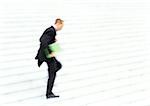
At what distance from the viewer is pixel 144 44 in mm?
10070

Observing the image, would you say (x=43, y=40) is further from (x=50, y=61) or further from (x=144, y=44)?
(x=144, y=44)

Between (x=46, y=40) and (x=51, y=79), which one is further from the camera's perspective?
(x=51, y=79)

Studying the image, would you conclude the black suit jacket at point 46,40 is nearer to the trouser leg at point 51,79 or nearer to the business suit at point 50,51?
the business suit at point 50,51

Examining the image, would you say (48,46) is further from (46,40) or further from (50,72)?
(50,72)

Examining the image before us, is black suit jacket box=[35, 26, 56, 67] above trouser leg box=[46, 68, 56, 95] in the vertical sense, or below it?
above

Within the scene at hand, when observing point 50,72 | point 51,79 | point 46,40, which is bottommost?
Answer: point 51,79

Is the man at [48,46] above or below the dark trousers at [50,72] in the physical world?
above

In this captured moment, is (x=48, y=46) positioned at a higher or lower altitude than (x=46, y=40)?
lower

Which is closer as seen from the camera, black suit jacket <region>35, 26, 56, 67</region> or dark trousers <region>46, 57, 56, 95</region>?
black suit jacket <region>35, 26, 56, 67</region>

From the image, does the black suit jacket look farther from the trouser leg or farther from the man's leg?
the trouser leg

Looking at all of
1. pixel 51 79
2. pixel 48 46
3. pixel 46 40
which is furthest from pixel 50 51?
pixel 51 79

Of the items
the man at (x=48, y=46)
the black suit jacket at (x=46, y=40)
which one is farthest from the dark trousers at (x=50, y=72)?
the black suit jacket at (x=46, y=40)

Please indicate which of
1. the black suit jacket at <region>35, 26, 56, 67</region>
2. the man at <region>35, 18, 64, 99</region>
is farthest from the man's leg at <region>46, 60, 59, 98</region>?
the black suit jacket at <region>35, 26, 56, 67</region>

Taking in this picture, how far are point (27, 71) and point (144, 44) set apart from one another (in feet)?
11.0
